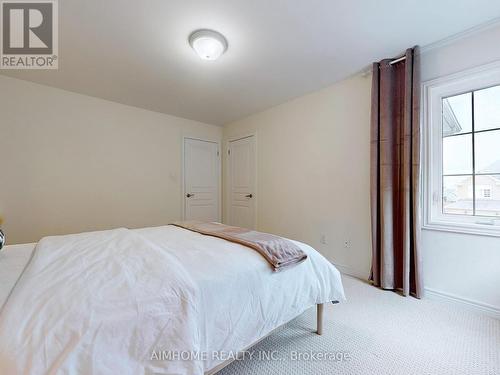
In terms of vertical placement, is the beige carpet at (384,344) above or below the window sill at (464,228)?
below

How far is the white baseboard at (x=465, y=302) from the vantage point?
5.91ft

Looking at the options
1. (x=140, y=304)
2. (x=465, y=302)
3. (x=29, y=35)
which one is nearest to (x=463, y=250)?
(x=465, y=302)

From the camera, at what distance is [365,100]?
2.54 metres

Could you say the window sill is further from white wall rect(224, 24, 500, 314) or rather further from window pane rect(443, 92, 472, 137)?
window pane rect(443, 92, 472, 137)

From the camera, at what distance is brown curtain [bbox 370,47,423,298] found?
6.90 feet

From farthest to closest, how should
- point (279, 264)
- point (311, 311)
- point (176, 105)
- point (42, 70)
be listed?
point (176, 105) < point (42, 70) < point (311, 311) < point (279, 264)

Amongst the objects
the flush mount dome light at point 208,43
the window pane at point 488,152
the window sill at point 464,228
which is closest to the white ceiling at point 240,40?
the flush mount dome light at point 208,43

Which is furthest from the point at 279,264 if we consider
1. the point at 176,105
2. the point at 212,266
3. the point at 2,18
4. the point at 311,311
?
the point at 176,105

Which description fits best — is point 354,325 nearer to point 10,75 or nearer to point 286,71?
point 286,71

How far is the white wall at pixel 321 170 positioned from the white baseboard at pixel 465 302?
23.1 inches

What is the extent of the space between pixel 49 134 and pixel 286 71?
9.60 ft

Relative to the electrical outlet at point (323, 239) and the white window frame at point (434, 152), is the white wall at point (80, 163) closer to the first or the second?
the electrical outlet at point (323, 239)

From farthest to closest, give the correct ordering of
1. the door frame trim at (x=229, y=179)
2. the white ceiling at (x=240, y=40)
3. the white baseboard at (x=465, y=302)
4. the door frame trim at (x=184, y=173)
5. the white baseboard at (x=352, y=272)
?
the door frame trim at (x=184, y=173) < the door frame trim at (x=229, y=179) < the white baseboard at (x=352, y=272) < the white baseboard at (x=465, y=302) < the white ceiling at (x=240, y=40)

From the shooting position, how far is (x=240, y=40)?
6.50 feet
